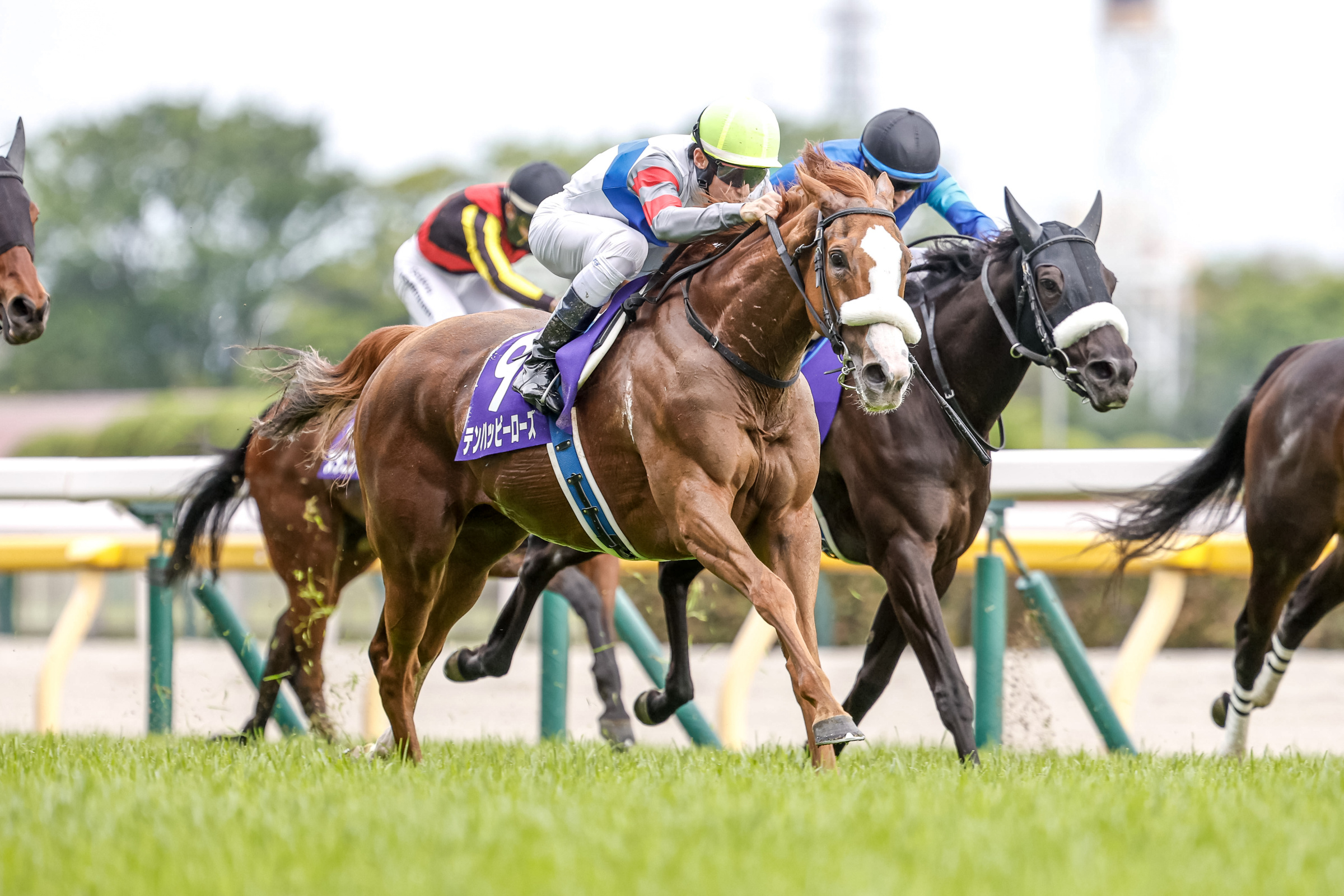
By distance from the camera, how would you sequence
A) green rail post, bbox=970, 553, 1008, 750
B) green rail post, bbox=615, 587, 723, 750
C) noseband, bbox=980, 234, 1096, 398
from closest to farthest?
noseband, bbox=980, 234, 1096, 398, green rail post, bbox=970, 553, 1008, 750, green rail post, bbox=615, 587, 723, 750

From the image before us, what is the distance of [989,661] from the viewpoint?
5.48 metres

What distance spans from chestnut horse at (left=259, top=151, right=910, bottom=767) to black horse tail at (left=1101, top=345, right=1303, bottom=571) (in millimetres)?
2209

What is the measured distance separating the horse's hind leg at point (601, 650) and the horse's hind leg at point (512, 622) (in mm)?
391

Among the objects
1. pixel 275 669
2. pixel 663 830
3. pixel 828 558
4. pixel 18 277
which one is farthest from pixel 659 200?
pixel 275 669

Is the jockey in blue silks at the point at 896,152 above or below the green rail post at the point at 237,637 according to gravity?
above

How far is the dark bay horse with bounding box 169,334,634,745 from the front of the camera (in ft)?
19.1

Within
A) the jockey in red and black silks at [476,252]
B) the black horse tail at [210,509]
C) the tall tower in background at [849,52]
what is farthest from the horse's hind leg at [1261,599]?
the tall tower in background at [849,52]

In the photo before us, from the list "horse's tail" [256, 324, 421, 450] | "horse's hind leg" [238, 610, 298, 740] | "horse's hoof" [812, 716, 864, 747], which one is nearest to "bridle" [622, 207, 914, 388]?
"horse's hoof" [812, 716, 864, 747]

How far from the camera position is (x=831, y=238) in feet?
12.2

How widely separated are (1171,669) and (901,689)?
160cm

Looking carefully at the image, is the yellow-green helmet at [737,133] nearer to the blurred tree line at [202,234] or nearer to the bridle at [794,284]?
the bridle at [794,284]

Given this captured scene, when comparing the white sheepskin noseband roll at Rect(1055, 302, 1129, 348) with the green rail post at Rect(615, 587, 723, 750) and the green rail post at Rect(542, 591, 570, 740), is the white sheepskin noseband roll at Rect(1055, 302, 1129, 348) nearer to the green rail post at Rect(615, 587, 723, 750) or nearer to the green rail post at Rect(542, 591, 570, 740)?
the green rail post at Rect(615, 587, 723, 750)

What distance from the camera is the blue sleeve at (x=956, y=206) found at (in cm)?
509

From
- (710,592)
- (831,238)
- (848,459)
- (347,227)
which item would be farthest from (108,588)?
(347,227)
